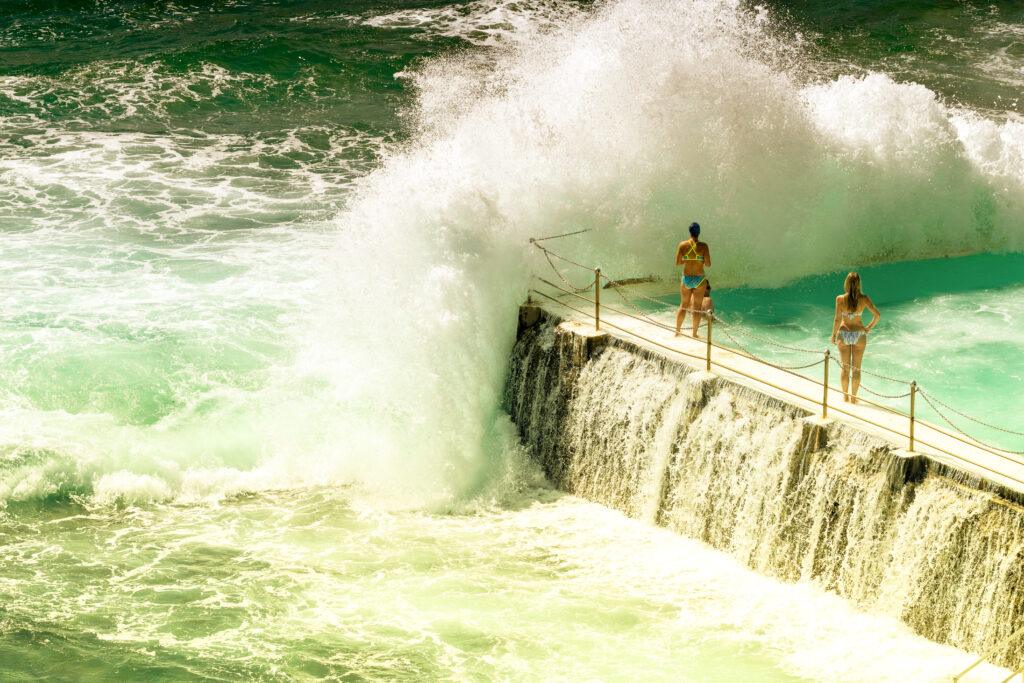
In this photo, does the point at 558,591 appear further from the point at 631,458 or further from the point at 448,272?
the point at 448,272

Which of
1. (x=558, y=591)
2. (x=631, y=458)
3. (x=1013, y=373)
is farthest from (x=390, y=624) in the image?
(x=1013, y=373)

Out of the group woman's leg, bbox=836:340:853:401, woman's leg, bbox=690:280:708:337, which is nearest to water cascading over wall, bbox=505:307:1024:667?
woman's leg, bbox=836:340:853:401

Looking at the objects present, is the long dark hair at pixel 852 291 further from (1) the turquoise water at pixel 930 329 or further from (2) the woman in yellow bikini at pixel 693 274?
(2) the woman in yellow bikini at pixel 693 274

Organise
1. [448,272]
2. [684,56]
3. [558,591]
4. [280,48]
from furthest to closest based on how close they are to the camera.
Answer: [280,48] → [684,56] → [448,272] → [558,591]

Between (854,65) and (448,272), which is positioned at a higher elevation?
(854,65)

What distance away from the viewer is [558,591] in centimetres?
909

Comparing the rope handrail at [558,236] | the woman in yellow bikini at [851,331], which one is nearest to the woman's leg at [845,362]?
the woman in yellow bikini at [851,331]

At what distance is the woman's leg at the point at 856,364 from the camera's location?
355 inches

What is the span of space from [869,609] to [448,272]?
18.2ft

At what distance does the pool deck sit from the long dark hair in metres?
0.73

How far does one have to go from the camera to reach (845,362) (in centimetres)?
926

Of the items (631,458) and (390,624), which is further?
(631,458)

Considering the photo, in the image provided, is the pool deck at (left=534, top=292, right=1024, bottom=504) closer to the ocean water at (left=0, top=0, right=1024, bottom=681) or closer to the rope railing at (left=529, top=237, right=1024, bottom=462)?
the rope railing at (left=529, top=237, right=1024, bottom=462)

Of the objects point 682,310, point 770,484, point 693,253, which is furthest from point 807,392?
point 693,253
